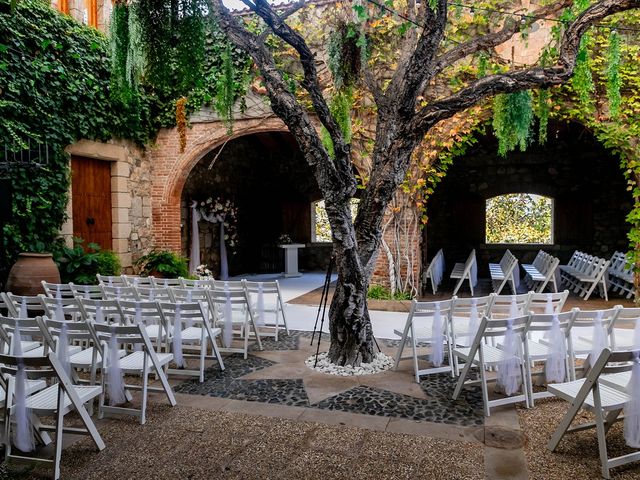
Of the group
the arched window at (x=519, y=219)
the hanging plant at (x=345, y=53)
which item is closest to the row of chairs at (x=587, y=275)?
the arched window at (x=519, y=219)

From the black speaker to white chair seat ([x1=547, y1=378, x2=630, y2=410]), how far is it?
19.4 ft

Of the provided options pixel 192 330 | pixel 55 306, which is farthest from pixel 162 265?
pixel 55 306

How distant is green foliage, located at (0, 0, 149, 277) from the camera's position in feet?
20.6

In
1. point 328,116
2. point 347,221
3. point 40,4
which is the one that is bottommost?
point 347,221

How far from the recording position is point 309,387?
378 centimetres

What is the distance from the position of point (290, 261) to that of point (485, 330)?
8.80 metres

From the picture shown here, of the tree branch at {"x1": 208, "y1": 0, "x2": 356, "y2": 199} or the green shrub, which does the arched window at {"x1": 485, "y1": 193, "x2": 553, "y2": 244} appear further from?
the tree branch at {"x1": 208, "y1": 0, "x2": 356, "y2": 199}

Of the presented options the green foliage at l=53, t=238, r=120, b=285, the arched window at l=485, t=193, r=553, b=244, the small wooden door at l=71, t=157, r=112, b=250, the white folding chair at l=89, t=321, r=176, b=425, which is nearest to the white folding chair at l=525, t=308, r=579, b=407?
the white folding chair at l=89, t=321, r=176, b=425

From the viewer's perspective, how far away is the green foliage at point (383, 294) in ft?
25.6

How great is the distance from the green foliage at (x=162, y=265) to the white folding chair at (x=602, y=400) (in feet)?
21.6

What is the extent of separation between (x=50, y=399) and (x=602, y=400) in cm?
293

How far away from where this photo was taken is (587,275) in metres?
8.45

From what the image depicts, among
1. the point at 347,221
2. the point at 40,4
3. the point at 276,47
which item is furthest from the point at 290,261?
the point at 347,221

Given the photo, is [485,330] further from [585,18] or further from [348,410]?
[585,18]
